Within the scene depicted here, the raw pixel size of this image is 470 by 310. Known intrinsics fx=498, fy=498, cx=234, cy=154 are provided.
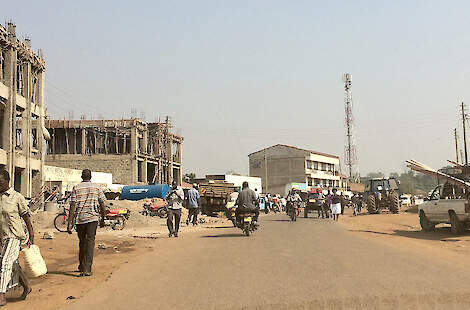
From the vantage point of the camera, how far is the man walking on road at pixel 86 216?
8664 mm

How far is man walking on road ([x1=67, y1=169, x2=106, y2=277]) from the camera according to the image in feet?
28.4

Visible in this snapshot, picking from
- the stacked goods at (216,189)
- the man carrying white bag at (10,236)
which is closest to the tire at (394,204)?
the stacked goods at (216,189)

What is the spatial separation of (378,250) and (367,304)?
20.8ft

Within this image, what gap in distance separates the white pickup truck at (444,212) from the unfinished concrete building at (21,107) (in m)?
24.0

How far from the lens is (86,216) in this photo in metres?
8.79

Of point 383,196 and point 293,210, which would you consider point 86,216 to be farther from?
point 383,196

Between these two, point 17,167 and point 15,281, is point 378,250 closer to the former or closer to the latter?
point 15,281

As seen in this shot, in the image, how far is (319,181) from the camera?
100m

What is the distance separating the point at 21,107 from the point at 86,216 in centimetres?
3031

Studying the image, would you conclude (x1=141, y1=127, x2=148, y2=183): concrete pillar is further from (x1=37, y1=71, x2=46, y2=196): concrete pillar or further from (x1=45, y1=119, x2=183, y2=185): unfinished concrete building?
(x1=37, y1=71, x2=46, y2=196): concrete pillar

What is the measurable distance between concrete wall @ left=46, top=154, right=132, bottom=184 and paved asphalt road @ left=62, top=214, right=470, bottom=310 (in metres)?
50.8

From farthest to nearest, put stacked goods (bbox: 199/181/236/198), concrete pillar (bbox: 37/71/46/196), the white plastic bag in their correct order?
concrete pillar (bbox: 37/71/46/196), stacked goods (bbox: 199/181/236/198), the white plastic bag

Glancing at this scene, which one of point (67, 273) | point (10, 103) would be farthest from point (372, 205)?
point (67, 273)

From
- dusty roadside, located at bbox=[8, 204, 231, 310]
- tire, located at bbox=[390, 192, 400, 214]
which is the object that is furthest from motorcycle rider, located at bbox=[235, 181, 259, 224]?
tire, located at bbox=[390, 192, 400, 214]
